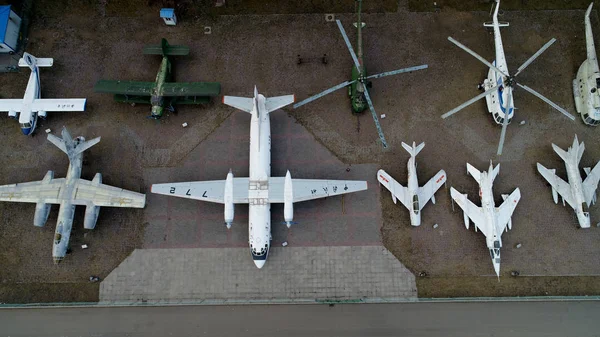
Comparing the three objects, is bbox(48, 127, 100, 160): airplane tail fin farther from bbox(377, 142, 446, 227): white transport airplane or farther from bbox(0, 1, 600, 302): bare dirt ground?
bbox(377, 142, 446, 227): white transport airplane

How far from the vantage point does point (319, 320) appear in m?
30.9

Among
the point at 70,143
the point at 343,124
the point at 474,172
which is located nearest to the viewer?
the point at 70,143

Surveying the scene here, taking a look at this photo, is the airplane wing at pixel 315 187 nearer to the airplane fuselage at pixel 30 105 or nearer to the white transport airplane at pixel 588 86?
A: the white transport airplane at pixel 588 86

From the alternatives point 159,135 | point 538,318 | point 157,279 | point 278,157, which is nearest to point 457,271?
point 538,318

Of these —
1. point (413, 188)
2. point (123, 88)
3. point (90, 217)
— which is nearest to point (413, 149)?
point (413, 188)

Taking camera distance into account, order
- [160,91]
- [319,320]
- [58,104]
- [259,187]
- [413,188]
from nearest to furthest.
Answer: [259,187], [319,320], [413,188], [160,91], [58,104]

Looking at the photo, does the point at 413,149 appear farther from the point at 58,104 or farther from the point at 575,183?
the point at 58,104

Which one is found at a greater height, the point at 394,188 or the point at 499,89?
the point at 499,89

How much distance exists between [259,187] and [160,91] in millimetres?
12945

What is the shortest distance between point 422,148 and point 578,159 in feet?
44.0

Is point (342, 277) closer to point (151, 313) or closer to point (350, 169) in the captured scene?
point (350, 169)

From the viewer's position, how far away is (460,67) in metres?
36.9

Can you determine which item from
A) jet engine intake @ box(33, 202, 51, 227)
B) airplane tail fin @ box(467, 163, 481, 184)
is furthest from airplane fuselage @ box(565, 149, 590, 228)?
jet engine intake @ box(33, 202, 51, 227)

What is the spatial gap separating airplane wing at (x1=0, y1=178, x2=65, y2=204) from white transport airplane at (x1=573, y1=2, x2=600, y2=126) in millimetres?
47047
